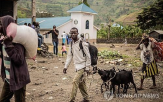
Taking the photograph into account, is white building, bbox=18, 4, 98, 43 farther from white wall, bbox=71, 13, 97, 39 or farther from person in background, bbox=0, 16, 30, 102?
person in background, bbox=0, 16, 30, 102

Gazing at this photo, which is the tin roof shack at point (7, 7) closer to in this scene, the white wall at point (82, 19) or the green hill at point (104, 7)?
the white wall at point (82, 19)

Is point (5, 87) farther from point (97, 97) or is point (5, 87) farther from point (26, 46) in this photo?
point (97, 97)

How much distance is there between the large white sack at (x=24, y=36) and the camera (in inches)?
106

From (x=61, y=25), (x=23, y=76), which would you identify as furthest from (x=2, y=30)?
(x=61, y=25)

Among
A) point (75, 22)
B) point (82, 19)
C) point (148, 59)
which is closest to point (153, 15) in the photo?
point (148, 59)

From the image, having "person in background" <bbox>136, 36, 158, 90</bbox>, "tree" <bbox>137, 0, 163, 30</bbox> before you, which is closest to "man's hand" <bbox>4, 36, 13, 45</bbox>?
"person in background" <bbox>136, 36, 158, 90</bbox>

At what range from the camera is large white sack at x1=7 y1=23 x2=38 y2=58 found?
8.86ft

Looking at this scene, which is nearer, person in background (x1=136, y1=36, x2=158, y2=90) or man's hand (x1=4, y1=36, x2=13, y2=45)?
man's hand (x1=4, y1=36, x2=13, y2=45)

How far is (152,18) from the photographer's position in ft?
45.7

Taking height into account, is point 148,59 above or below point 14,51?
below

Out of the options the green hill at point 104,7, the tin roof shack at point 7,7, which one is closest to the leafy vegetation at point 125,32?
the tin roof shack at point 7,7

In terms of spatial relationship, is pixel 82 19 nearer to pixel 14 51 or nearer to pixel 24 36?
pixel 24 36

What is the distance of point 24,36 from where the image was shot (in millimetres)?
2793

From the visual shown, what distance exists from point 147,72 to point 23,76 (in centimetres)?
392
